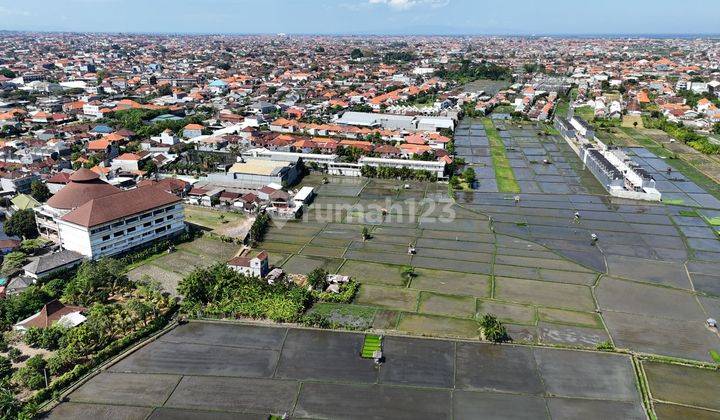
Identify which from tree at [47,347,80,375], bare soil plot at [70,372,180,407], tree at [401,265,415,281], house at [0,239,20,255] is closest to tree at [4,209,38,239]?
house at [0,239,20,255]

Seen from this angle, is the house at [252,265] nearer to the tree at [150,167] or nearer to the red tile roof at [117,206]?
the red tile roof at [117,206]

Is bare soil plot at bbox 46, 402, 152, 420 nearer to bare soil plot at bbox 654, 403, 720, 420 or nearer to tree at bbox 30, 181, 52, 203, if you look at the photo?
bare soil plot at bbox 654, 403, 720, 420

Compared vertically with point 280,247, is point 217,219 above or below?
above

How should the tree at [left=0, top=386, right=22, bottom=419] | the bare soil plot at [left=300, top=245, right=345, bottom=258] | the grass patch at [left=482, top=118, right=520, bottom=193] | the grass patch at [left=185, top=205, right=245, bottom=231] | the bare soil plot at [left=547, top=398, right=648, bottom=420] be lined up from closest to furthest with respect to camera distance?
the tree at [left=0, top=386, right=22, bottom=419] → the bare soil plot at [left=547, top=398, right=648, bottom=420] → the bare soil plot at [left=300, top=245, right=345, bottom=258] → the grass patch at [left=185, top=205, right=245, bottom=231] → the grass patch at [left=482, top=118, right=520, bottom=193]

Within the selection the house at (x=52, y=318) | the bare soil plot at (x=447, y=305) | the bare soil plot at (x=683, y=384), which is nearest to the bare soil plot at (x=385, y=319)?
the bare soil plot at (x=447, y=305)

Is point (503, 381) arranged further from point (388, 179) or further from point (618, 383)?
point (388, 179)

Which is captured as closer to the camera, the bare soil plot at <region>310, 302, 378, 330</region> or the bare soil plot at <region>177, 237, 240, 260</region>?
the bare soil plot at <region>310, 302, 378, 330</region>

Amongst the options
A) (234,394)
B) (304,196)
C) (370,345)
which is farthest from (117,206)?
(370,345)

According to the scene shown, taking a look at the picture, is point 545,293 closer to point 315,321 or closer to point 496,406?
point 496,406
